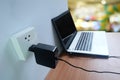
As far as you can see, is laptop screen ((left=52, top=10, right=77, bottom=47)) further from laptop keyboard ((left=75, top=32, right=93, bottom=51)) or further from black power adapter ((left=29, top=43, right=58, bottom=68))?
black power adapter ((left=29, top=43, right=58, bottom=68))

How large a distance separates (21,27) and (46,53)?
0.13 m

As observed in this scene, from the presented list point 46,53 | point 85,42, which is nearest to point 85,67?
point 85,42

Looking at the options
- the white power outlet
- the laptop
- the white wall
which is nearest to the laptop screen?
the laptop

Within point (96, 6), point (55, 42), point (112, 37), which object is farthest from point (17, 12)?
point (96, 6)

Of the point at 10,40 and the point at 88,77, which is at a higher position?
the point at 10,40

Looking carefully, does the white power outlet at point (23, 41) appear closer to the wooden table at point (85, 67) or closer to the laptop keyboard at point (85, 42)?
the wooden table at point (85, 67)

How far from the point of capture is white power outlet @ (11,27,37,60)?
45 cm

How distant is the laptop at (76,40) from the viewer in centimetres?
86

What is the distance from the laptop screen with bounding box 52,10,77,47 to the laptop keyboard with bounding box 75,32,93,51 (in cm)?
7

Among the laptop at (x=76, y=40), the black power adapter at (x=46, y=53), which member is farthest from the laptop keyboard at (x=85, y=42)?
the black power adapter at (x=46, y=53)

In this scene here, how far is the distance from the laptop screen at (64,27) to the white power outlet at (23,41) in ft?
1.07

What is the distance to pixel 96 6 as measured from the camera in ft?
4.29

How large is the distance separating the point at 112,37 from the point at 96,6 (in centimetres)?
35

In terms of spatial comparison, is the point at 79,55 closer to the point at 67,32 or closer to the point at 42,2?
the point at 67,32
